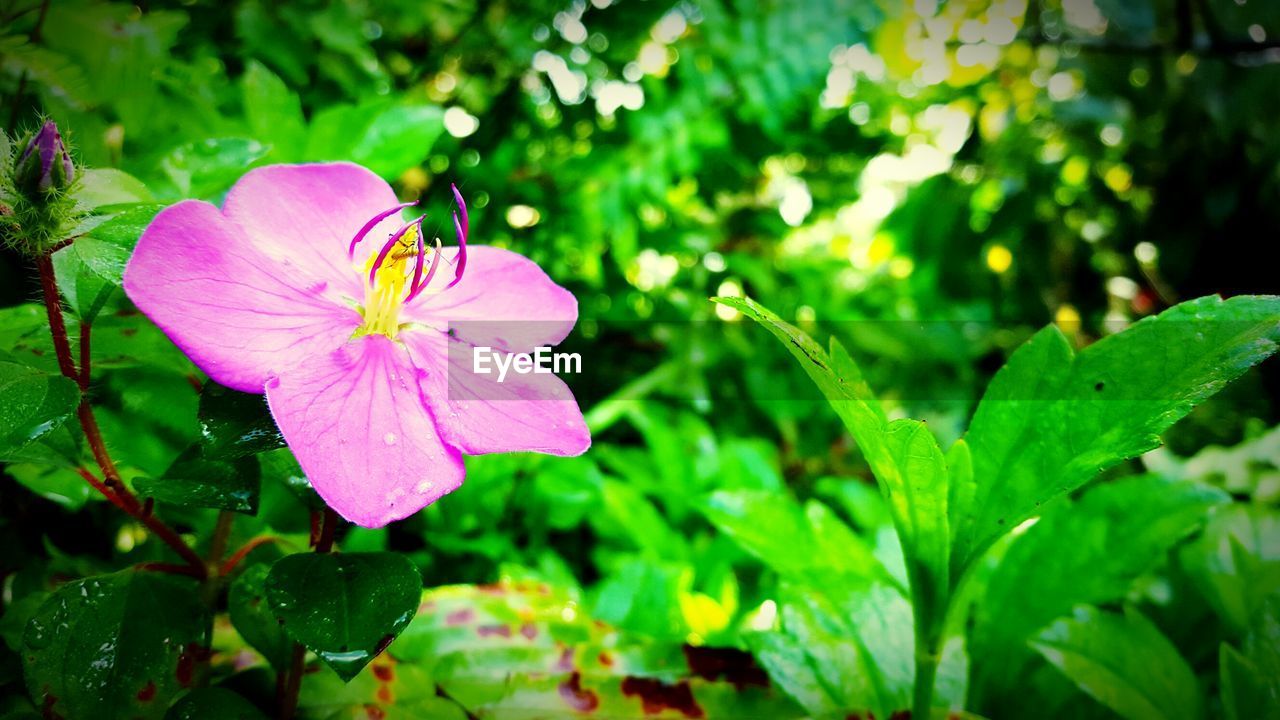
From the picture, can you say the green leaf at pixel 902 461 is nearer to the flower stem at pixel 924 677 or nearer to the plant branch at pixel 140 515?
the flower stem at pixel 924 677

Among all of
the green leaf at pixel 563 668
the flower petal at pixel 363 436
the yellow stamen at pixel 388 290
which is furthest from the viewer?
the green leaf at pixel 563 668

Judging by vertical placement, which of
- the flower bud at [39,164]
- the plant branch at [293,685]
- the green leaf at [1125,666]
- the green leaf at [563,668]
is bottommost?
the green leaf at [563,668]

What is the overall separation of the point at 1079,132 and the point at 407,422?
1477 mm

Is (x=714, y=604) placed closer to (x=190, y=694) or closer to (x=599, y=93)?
(x=190, y=694)

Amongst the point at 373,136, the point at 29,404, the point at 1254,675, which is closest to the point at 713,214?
the point at 373,136

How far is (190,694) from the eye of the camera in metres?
0.42

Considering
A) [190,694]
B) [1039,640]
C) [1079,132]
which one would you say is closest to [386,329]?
[190,694]

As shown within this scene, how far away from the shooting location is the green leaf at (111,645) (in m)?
0.38

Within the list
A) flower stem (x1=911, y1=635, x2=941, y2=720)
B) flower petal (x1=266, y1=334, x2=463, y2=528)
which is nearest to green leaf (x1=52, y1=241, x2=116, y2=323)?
flower petal (x1=266, y1=334, x2=463, y2=528)

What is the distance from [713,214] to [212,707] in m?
1.03

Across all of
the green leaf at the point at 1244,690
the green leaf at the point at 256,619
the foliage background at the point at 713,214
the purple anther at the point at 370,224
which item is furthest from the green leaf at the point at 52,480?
the green leaf at the point at 1244,690

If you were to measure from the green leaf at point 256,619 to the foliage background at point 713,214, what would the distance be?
64 mm

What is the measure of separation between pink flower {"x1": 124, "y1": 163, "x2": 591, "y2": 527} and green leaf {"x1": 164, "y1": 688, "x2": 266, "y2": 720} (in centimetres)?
18

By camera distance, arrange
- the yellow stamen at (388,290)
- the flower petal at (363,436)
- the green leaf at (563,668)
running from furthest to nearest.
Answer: the green leaf at (563,668) < the yellow stamen at (388,290) < the flower petal at (363,436)
